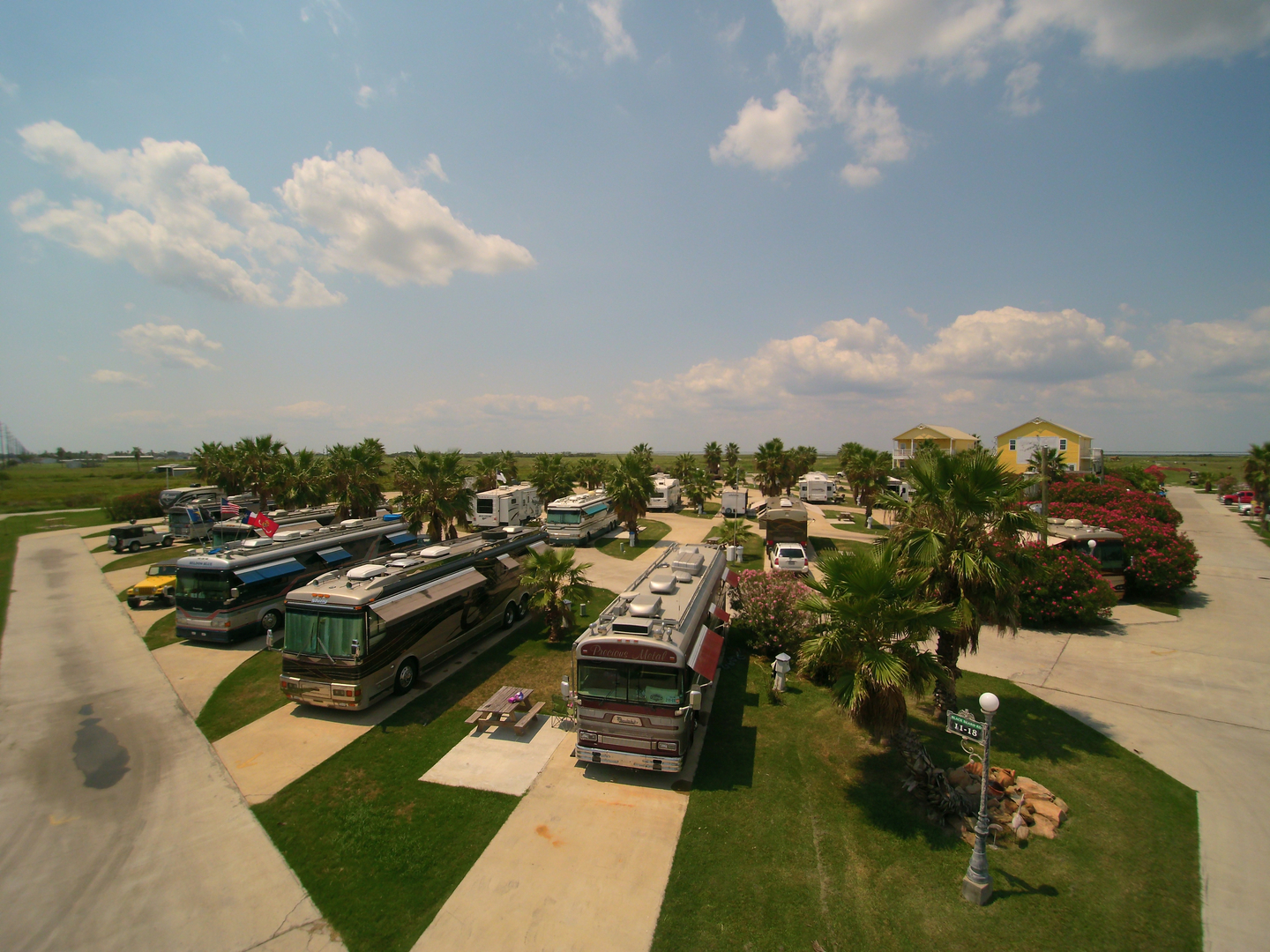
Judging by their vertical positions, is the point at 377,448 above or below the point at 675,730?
above

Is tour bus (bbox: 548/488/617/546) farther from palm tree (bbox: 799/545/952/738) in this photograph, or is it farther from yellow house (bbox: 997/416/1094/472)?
yellow house (bbox: 997/416/1094/472)

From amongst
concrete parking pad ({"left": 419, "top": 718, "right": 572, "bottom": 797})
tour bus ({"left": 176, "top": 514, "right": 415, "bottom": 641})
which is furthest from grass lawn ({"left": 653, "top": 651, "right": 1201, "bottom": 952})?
tour bus ({"left": 176, "top": 514, "right": 415, "bottom": 641})

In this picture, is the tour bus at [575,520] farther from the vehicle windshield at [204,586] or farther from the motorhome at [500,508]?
the vehicle windshield at [204,586]

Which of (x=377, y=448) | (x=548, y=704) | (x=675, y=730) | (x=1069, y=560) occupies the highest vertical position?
(x=377, y=448)

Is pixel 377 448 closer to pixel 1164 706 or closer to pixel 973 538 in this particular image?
pixel 973 538

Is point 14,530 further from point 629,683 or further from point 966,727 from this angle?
point 966,727

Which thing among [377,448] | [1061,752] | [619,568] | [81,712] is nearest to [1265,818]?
[1061,752]

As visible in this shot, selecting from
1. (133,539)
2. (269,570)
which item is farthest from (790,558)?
(133,539)
